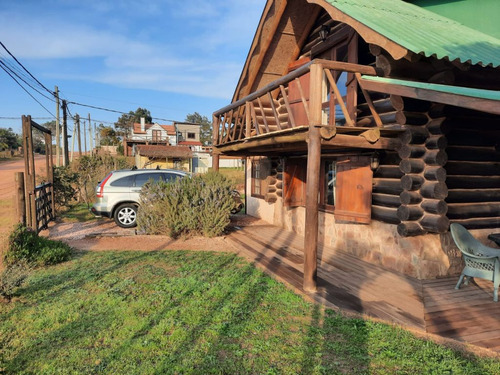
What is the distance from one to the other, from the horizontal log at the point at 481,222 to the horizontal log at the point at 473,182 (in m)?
0.57

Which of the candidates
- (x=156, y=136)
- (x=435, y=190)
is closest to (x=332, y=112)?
(x=435, y=190)

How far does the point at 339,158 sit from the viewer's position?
23.7 feet

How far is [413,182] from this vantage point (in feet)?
18.1

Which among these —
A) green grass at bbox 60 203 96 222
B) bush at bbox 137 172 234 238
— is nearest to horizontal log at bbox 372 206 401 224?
bush at bbox 137 172 234 238

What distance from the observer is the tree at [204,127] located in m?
85.8

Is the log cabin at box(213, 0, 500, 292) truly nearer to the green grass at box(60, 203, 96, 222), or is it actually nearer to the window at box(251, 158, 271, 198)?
the window at box(251, 158, 271, 198)

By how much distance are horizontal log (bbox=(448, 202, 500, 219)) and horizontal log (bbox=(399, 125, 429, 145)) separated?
1295 millimetres

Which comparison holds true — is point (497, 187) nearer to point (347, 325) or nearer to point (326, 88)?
point (326, 88)

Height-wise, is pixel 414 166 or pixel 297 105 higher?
pixel 297 105

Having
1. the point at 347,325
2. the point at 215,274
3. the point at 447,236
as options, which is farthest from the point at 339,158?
the point at 347,325

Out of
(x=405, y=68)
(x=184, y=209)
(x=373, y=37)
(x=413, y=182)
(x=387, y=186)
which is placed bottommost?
(x=184, y=209)

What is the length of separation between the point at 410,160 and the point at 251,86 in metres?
5.74

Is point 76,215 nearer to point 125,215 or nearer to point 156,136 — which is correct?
point 125,215

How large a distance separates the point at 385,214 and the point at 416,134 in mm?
1599
